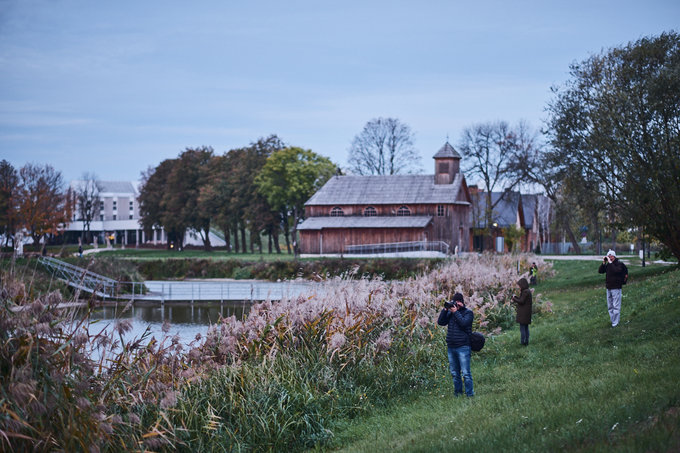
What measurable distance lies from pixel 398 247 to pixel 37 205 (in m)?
34.3

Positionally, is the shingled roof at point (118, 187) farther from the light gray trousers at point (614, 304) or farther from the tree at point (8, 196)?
the light gray trousers at point (614, 304)

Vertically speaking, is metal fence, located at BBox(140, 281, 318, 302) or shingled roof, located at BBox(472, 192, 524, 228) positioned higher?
shingled roof, located at BBox(472, 192, 524, 228)

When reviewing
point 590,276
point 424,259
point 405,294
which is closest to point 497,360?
point 405,294

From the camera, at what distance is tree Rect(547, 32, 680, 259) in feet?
75.7

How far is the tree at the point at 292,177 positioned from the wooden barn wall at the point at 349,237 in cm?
542

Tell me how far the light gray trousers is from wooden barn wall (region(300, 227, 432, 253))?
4082cm

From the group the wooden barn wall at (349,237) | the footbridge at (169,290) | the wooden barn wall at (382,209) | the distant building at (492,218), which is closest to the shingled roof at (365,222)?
the wooden barn wall at (349,237)

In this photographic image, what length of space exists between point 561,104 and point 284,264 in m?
24.8

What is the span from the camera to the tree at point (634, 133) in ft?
75.7

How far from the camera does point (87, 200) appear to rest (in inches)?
3841

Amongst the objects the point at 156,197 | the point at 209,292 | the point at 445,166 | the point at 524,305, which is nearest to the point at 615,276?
the point at 524,305

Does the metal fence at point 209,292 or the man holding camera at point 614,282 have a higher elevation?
the man holding camera at point 614,282

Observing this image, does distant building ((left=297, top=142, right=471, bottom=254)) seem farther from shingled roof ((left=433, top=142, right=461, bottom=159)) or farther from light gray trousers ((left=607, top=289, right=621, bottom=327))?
light gray trousers ((left=607, top=289, right=621, bottom=327))

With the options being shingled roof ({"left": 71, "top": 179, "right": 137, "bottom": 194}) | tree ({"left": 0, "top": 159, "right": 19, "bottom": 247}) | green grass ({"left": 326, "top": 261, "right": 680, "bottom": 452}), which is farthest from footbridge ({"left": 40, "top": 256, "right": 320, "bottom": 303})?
shingled roof ({"left": 71, "top": 179, "right": 137, "bottom": 194})
